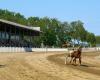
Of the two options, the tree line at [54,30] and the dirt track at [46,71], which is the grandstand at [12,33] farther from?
the dirt track at [46,71]

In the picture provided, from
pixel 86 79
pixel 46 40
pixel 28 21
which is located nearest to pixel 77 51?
pixel 86 79

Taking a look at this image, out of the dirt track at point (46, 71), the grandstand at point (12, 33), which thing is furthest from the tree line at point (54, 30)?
the dirt track at point (46, 71)

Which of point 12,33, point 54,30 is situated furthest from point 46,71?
point 54,30

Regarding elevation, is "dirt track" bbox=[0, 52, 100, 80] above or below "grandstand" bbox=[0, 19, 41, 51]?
below

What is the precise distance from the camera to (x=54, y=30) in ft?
522

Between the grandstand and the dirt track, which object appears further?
the grandstand

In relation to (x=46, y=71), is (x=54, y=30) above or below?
above

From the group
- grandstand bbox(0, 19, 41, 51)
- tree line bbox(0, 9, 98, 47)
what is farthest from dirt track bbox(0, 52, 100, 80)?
tree line bbox(0, 9, 98, 47)

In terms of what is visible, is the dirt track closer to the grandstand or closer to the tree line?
the grandstand

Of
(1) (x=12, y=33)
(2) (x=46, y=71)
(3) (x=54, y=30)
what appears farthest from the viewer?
(3) (x=54, y=30)

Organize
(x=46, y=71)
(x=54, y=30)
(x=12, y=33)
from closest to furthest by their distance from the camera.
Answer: (x=46, y=71) → (x=12, y=33) → (x=54, y=30)

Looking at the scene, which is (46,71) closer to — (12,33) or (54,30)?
(12,33)

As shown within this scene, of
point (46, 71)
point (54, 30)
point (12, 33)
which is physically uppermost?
point (54, 30)

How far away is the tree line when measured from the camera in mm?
150125
